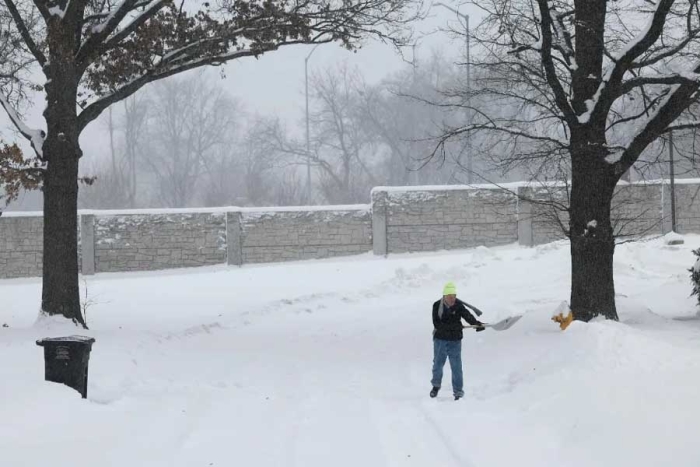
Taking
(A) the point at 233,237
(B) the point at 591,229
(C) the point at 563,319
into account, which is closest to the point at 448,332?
(C) the point at 563,319

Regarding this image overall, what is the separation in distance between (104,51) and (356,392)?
801 centimetres

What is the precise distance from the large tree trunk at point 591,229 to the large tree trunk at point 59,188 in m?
8.61

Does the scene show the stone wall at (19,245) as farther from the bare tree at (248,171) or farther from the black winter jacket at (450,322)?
the bare tree at (248,171)

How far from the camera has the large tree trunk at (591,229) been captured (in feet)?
42.7

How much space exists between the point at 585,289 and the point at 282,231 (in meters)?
16.2

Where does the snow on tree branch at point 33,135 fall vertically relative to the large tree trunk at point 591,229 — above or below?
above

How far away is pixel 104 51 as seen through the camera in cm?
1475

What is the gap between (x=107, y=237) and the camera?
2797 cm

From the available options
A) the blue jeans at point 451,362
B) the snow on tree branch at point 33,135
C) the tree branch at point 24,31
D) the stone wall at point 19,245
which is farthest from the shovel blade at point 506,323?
the stone wall at point 19,245

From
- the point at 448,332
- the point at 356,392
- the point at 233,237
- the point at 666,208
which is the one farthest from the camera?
the point at 666,208

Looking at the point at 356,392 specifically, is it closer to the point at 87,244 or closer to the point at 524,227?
the point at 524,227

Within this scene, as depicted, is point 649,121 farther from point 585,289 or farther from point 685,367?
point 685,367

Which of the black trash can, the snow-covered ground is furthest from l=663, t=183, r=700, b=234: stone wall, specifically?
the black trash can

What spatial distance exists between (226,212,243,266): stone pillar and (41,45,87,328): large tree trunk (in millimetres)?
13322
